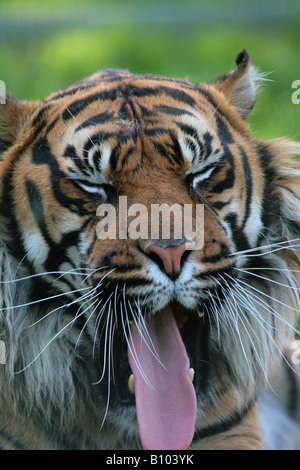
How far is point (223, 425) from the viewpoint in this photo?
8.39 feet

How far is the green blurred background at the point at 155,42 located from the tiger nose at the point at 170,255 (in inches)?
109

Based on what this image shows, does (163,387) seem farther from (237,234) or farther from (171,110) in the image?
(171,110)

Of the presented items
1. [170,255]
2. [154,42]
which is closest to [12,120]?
[170,255]

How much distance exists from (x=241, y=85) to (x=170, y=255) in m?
0.82

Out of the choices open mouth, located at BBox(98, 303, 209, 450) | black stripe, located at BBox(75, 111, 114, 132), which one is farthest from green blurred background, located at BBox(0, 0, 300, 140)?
open mouth, located at BBox(98, 303, 209, 450)

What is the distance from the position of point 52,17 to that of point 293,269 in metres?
6.40

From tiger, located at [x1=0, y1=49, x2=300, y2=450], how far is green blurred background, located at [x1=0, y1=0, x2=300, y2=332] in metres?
2.32

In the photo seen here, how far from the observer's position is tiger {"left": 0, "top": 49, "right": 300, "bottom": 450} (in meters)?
2.18

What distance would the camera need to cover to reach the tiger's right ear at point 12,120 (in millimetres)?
2371

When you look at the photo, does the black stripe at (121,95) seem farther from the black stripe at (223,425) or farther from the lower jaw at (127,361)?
the black stripe at (223,425)

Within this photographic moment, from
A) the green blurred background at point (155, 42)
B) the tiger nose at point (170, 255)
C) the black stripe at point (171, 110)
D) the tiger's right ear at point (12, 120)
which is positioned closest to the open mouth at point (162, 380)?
the tiger nose at point (170, 255)

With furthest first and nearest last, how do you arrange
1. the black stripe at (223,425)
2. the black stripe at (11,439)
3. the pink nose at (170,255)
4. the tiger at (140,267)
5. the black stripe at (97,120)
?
1. the black stripe at (223,425)
2. the black stripe at (11,439)
3. the black stripe at (97,120)
4. the tiger at (140,267)
5. the pink nose at (170,255)

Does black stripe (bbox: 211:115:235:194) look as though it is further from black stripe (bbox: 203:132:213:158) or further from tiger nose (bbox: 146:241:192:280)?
tiger nose (bbox: 146:241:192:280)

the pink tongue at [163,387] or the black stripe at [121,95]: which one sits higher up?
the black stripe at [121,95]
